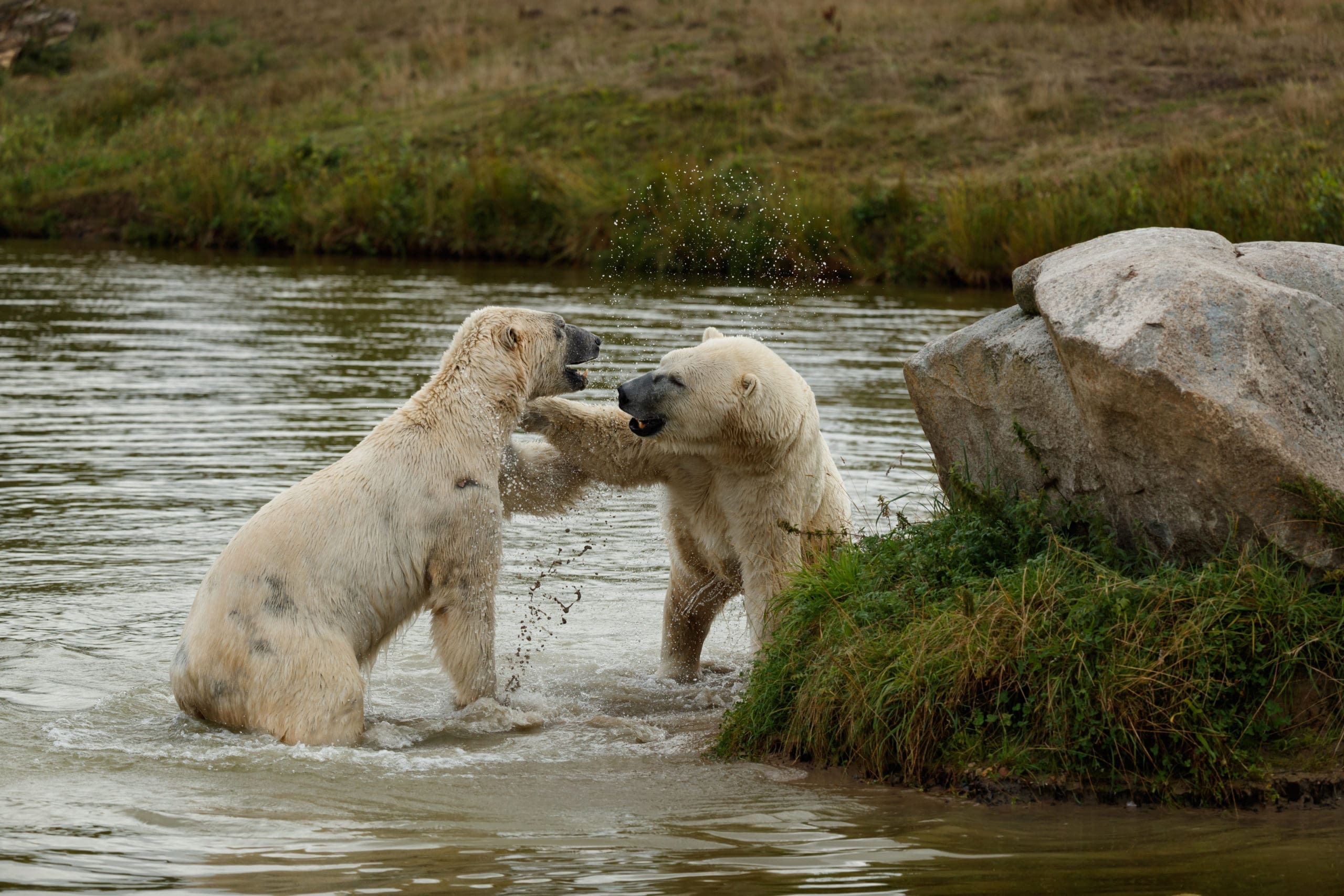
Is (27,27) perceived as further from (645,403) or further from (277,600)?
(277,600)

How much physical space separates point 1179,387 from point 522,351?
2.79 m

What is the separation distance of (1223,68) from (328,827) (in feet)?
Answer: 85.7

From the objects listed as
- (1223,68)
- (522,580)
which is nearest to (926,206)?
(1223,68)

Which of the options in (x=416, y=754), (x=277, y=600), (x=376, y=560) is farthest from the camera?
(x=376, y=560)

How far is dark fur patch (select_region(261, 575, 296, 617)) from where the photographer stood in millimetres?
5625

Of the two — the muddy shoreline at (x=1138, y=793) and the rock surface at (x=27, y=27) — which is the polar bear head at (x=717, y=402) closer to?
the muddy shoreline at (x=1138, y=793)

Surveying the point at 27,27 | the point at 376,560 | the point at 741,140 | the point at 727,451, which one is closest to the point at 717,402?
the point at 727,451

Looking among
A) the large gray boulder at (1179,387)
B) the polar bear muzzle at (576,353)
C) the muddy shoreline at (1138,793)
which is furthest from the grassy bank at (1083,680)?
the polar bear muzzle at (576,353)

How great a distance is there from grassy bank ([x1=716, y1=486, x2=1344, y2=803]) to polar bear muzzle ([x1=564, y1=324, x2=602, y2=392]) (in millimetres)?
1723

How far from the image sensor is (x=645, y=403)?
6.52m

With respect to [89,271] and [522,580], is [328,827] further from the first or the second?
[89,271]

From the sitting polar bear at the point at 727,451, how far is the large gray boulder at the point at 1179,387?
2.74 ft

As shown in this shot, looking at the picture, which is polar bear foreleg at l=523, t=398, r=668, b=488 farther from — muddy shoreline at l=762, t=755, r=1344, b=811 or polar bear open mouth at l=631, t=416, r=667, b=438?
muddy shoreline at l=762, t=755, r=1344, b=811

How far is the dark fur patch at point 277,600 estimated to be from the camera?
5.62 metres
